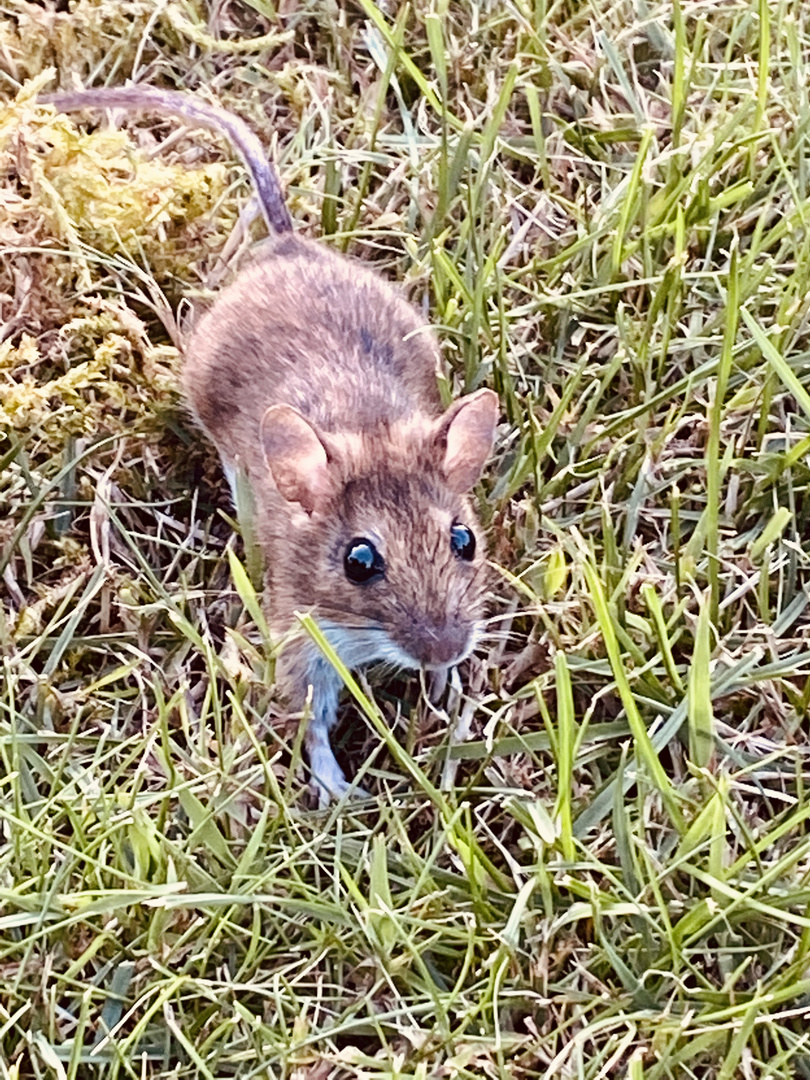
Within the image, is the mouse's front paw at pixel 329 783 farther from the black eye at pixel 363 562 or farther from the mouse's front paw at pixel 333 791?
the black eye at pixel 363 562

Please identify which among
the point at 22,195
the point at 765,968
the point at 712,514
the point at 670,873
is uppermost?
the point at 22,195

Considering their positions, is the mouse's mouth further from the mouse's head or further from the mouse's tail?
the mouse's tail

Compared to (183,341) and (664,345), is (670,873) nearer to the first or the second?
(664,345)

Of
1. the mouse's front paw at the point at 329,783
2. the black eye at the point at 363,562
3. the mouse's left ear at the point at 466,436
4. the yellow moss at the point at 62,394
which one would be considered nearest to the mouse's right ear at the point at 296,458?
the black eye at the point at 363,562

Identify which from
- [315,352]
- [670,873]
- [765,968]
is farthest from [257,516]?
[765,968]

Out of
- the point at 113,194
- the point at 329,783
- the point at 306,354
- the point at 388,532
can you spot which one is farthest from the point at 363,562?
the point at 113,194

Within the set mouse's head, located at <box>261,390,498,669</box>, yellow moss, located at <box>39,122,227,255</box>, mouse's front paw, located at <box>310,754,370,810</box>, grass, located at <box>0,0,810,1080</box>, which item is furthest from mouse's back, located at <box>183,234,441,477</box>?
mouse's front paw, located at <box>310,754,370,810</box>
